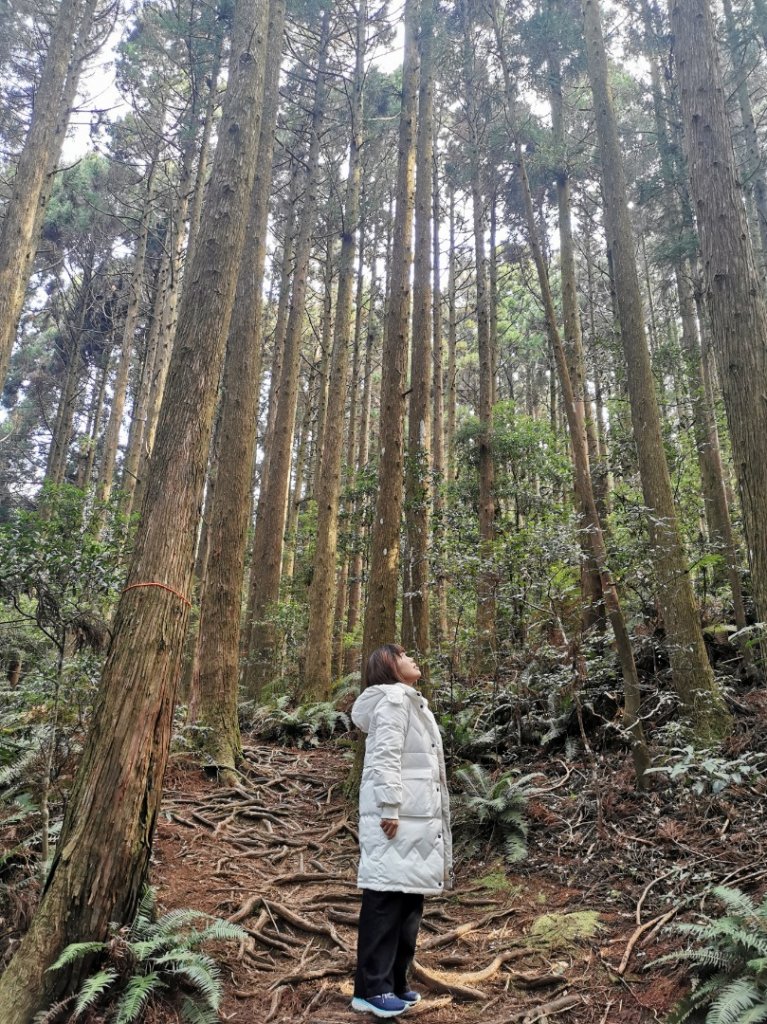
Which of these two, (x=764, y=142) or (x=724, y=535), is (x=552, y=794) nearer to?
(x=724, y=535)

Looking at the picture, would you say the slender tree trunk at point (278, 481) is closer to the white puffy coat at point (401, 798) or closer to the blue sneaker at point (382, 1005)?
the white puffy coat at point (401, 798)

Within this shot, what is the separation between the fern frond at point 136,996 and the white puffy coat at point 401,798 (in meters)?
1.13

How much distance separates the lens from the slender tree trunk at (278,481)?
12.2 metres

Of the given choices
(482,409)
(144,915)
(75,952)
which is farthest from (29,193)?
(75,952)

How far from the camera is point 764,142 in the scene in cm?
1623

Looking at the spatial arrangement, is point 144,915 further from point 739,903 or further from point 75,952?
point 739,903

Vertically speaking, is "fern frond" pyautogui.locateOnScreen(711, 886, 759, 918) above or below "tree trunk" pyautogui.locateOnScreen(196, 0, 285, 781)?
below

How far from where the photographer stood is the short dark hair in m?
3.81

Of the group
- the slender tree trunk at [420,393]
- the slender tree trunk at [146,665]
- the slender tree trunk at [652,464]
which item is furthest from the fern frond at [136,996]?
the slender tree trunk at [420,393]

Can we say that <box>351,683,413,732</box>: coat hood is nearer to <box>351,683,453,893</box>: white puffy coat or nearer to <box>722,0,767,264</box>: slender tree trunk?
<box>351,683,453,893</box>: white puffy coat

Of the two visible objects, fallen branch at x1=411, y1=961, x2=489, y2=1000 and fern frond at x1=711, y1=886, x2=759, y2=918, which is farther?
fallen branch at x1=411, y1=961, x2=489, y2=1000

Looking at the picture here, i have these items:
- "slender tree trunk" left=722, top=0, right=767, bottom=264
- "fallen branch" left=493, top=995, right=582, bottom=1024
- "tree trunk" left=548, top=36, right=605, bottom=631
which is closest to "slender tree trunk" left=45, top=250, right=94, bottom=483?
"tree trunk" left=548, top=36, right=605, bottom=631

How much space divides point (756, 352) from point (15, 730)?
7794mm

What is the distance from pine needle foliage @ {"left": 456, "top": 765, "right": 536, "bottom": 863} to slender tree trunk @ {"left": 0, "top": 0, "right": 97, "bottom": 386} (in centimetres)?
831
